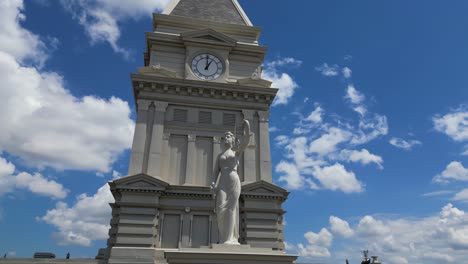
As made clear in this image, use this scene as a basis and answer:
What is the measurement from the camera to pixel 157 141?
1063 inches

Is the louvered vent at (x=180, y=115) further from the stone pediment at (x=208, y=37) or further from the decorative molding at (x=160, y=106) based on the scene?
the stone pediment at (x=208, y=37)

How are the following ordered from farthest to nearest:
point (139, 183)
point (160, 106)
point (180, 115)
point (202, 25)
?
point (202, 25)
point (180, 115)
point (160, 106)
point (139, 183)

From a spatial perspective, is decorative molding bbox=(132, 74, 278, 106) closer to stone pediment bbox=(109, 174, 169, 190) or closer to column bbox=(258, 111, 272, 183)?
column bbox=(258, 111, 272, 183)

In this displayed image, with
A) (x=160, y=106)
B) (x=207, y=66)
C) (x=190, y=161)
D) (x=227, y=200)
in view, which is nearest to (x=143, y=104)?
(x=160, y=106)

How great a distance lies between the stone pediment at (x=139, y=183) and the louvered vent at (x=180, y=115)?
5.27 m

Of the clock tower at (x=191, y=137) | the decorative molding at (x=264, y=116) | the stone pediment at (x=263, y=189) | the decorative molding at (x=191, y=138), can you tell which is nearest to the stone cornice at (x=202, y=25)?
A: the clock tower at (x=191, y=137)

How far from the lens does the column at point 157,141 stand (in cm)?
2614

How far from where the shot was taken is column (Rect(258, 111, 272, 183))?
91.4 ft

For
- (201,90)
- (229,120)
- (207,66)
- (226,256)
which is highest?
(207,66)

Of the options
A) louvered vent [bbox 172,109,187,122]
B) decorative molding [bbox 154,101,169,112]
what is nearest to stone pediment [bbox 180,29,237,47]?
decorative molding [bbox 154,101,169,112]

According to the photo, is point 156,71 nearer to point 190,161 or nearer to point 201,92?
point 201,92

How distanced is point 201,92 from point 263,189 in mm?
8403

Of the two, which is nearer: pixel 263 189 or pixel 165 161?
pixel 263 189

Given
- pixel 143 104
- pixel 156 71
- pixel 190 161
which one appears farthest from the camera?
pixel 156 71
